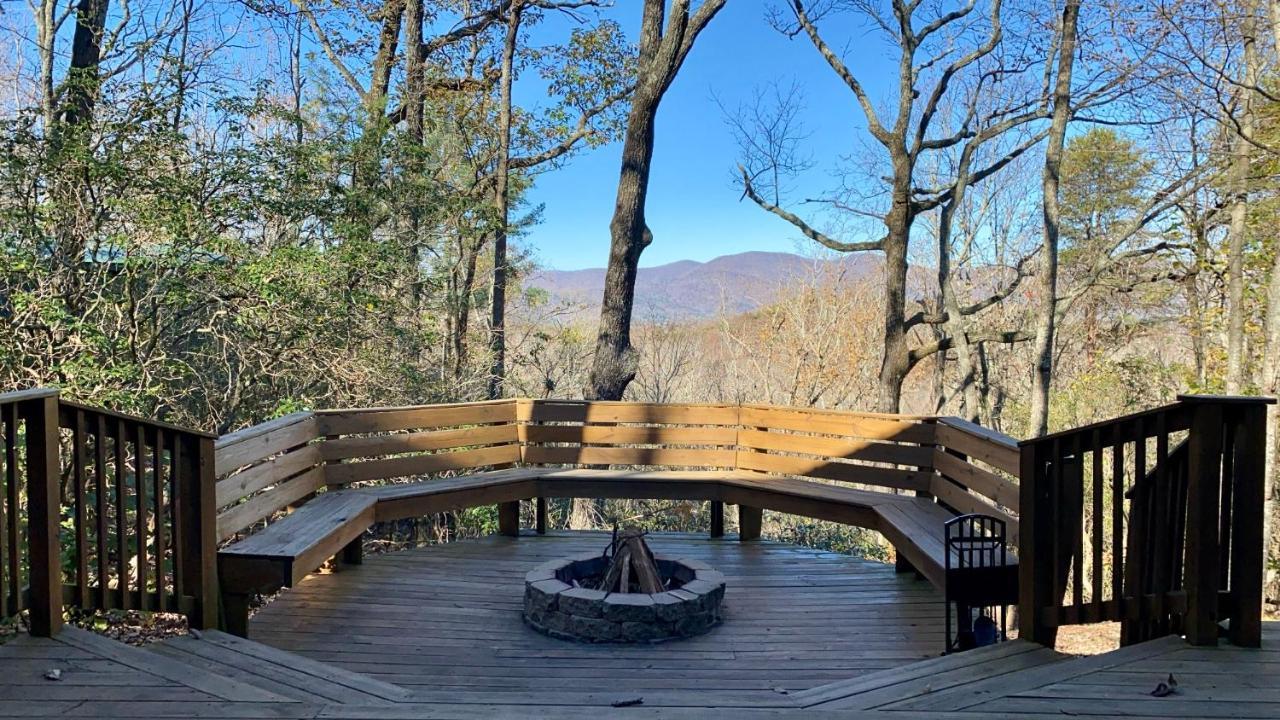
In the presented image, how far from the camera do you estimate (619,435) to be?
680 cm

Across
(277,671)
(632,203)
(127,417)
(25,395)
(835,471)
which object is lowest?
Result: (277,671)

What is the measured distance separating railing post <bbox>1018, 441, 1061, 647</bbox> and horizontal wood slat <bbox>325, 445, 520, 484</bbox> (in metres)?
4.23

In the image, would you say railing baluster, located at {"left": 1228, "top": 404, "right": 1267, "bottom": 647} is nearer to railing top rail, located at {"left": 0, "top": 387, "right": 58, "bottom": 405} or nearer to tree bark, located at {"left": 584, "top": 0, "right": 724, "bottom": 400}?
railing top rail, located at {"left": 0, "top": 387, "right": 58, "bottom": 405}

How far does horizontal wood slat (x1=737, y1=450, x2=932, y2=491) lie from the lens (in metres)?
5.66

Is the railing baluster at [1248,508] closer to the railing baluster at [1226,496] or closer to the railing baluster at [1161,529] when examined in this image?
the railing baluster at [1226,496]

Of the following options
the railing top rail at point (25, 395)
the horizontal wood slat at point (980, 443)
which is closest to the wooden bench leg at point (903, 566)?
the horizontal wood slat at point (980, 443)

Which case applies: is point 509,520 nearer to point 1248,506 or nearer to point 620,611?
point 620,611

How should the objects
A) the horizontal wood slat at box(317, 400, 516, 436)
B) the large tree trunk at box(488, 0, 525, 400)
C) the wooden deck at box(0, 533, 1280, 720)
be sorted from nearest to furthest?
the wooden deck at box(0, 533, 1280, 720) < the horizontal wood slat at box(317, 400, 516, 436) < the large tree trunk at box(488, 0, 525, 400)

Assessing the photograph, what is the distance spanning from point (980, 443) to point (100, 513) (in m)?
4.38

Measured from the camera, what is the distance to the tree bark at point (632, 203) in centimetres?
905

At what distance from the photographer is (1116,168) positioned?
13945 mm

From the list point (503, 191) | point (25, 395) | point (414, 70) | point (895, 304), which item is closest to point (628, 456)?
point (25, 395)

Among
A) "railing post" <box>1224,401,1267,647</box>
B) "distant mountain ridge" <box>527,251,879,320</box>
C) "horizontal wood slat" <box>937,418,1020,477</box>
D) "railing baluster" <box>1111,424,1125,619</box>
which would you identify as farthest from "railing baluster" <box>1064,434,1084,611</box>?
"distant mountain ridge" <box>527,251,879,320</box>

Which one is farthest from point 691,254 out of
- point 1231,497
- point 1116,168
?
point 1231,497
